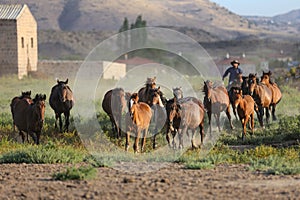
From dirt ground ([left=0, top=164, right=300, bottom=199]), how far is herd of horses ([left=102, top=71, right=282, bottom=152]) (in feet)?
9.48

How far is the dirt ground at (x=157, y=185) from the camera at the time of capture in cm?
1078

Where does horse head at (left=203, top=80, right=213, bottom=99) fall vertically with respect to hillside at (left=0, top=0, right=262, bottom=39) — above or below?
below

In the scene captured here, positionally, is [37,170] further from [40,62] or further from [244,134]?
[40,62]

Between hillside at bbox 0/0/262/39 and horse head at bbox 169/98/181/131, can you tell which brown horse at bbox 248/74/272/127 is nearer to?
horse head at bbox 169/98/181/131

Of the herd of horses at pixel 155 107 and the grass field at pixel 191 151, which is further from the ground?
the herd of horses at pixel 155 107

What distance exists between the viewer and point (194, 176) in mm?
12586

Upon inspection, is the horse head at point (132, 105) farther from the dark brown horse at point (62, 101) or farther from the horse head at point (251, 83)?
the horse head at point (251, 83)

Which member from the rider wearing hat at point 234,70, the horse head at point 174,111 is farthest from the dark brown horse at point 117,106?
the rider wearing hat at point 234,70

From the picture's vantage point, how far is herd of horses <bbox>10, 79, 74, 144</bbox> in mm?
17469

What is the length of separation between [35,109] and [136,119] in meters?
2.99

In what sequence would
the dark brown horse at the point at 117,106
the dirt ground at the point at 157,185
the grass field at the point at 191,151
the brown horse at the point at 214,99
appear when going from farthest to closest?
the brown horse at the point at 214,99 < the dark brown horse at the point at 117,106 < the grass field at the point at 191,151 < the dirt ground at the point at 157,185

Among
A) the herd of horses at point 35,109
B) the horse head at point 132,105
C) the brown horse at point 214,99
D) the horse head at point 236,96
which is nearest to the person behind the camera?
the horse head at point 132,105

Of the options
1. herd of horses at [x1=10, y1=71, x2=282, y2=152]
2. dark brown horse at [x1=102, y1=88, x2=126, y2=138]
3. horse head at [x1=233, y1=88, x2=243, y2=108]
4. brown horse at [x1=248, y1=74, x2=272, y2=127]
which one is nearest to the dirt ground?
herd of horses at [x1=10, y1=71, x2=282, y2=152]

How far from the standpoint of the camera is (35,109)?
1752 centimetres
